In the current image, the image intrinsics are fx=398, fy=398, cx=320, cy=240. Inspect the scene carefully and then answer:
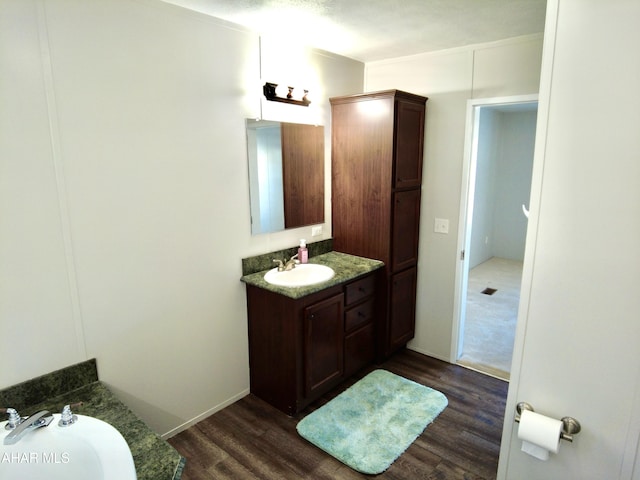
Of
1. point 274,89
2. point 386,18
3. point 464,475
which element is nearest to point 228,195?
point 274,89

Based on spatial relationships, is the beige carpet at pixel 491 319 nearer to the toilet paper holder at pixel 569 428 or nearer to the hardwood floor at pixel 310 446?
the hardwood floor at pixel 310 446

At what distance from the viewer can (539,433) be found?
1.35 metres

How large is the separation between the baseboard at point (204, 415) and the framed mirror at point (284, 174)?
1.15 meters

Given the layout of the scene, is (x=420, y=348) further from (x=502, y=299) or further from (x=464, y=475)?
(x=502, y=299)

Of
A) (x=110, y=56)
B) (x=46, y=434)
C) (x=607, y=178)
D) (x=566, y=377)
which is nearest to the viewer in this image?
(x=607, y=178)

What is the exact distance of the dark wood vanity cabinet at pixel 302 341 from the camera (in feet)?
8.18

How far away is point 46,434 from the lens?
1.49 m

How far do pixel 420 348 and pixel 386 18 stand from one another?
258cm

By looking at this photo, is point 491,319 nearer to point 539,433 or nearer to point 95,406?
point 539,433

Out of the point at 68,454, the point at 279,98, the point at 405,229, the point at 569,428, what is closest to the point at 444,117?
the point at 405,229

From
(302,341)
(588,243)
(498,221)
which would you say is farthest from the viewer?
(498,221)

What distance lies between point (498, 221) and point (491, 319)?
2.83m

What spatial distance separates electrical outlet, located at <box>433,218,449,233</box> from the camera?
317cm

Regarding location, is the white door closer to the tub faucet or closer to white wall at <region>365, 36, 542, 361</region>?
white wall at <region>365, 36, 542, 361</region>
